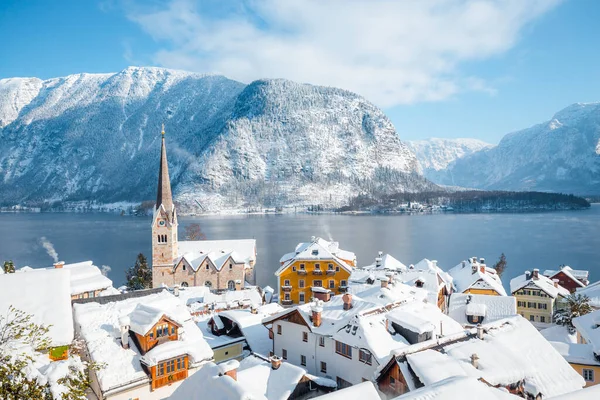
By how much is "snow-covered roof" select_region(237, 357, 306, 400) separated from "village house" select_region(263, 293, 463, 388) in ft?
12.2

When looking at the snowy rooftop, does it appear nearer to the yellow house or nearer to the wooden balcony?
the yellow house

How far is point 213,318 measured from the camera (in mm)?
28281

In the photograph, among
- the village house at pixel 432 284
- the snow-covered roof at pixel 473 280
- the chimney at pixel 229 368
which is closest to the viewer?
the chimney at pixel 229 368

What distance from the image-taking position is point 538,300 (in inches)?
1725

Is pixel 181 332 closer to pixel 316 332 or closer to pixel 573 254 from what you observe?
pixel 316 332

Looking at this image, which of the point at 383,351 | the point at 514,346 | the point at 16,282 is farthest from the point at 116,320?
the point at 514,346

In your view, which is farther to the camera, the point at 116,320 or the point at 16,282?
the point at 116,320

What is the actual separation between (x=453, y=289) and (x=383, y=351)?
A: 27.7 meters

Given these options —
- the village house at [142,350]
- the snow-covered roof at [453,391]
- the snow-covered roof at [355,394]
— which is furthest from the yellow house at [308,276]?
the snow-covered roof at [355,394]

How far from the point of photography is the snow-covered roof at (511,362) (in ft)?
48.5

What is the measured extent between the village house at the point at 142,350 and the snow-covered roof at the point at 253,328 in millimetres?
5936

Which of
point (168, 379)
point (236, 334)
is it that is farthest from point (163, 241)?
point (168, 379)

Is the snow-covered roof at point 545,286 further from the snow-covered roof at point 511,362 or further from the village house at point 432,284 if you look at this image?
the snow-covered roof at point 511,362

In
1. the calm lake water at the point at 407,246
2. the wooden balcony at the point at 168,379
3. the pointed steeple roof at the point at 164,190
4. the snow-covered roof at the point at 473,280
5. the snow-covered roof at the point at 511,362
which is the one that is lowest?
the calm lake water at the point at 407,246
